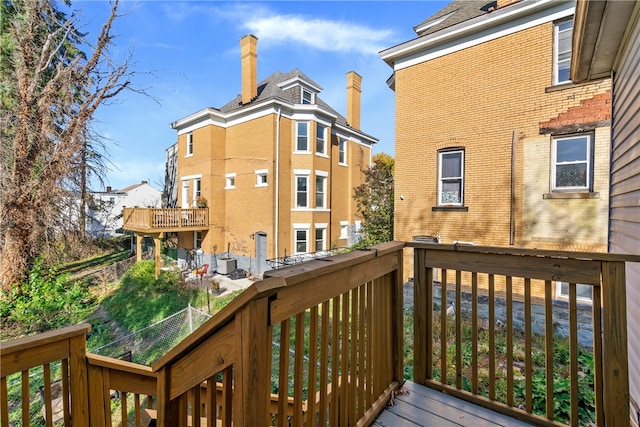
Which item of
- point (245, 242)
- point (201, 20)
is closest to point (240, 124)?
point (245, 242)

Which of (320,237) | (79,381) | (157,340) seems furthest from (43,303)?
(320,237)

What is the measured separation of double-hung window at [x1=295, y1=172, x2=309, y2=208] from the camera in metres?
14.4

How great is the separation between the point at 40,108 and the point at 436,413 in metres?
12.1

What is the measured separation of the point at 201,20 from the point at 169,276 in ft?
32.0

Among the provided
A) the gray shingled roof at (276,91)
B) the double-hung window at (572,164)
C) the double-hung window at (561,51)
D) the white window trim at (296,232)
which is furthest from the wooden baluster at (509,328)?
the gray shingled roof at (276,91)

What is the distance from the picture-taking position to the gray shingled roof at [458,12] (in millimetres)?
8632

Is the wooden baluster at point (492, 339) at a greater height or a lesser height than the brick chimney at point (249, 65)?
lesser

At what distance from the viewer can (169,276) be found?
12.9 meters

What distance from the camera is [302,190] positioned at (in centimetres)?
1445

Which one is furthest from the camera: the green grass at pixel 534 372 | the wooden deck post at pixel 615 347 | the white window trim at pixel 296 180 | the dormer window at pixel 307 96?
the dormer window at pixel 307 96

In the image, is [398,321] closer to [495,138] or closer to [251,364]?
[251,364]

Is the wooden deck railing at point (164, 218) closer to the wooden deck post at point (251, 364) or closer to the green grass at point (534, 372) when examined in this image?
the green grass at point (534, 372)

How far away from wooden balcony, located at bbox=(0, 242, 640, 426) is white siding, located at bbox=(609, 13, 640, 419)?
5.34 ft

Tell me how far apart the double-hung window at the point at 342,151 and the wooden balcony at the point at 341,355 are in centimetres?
1471
